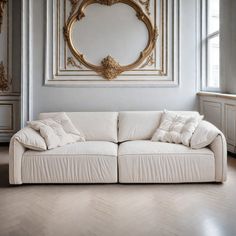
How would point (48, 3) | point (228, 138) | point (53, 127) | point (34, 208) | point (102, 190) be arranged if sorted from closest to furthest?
point (34, 208), point (102, 190), point (53, 127), point (228, 138), point (48, 3)

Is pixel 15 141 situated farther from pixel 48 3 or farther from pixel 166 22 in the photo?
pixel 166 22

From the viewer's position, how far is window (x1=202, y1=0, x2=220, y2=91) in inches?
217

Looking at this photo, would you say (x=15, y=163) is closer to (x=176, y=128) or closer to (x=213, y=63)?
(x=176, y=128)

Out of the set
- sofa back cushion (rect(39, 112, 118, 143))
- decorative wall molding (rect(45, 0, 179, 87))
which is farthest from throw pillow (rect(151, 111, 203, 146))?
decorative wall molding (rect(45, 0, 179, 87))

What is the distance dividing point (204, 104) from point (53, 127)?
242 cm

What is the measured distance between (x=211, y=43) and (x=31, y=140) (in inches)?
126

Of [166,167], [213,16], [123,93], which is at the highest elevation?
[213,16]

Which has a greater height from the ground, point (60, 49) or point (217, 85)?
point (60, 49)

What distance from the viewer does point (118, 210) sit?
3000mm

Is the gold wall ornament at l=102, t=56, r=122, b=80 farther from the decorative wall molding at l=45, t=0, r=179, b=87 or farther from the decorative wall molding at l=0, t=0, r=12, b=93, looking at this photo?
the decorative wall molding at l=0, t=0, r=12, b=93

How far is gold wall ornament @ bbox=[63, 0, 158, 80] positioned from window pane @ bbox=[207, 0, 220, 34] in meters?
0.86

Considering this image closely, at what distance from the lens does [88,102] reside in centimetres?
552

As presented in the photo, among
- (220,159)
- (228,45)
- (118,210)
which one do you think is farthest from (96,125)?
(228,45)

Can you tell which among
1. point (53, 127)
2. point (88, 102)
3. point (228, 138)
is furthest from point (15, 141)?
point (228, 138)
